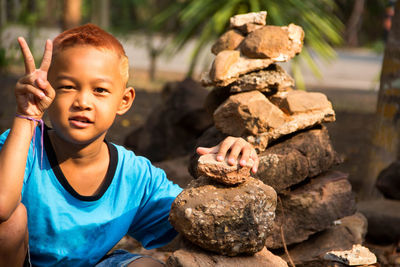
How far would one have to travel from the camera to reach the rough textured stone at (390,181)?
13.7 ft

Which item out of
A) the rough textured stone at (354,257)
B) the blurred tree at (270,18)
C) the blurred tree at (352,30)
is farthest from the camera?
the blurred tree at (352,30)

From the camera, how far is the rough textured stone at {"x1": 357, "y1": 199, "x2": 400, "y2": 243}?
3.87 meters

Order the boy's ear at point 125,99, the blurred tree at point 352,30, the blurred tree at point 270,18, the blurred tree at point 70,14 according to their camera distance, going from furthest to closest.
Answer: the blurred tree at point 352,30, the blurred tree at point 70,14, the blurred tree at point 270,18, the boy's ear at point 125,99

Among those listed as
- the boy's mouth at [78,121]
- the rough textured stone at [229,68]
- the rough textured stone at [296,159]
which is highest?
the rough textured stone at [229,68]

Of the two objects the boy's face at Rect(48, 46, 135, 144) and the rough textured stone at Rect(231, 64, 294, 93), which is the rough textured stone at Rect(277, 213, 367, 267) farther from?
the boy's face at Rect(48, 46, 135, 144)

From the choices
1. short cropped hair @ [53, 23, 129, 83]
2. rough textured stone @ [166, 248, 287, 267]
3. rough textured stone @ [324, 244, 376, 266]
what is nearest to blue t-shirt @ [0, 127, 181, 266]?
rough textured stone @ [166, 248, 287, 267]

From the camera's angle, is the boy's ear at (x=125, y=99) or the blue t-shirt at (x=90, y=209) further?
the boy's ear at (x=125, y=99)

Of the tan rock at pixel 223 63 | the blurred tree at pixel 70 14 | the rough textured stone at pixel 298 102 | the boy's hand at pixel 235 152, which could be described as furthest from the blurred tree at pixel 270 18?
the boy's hand at pixel 235 152

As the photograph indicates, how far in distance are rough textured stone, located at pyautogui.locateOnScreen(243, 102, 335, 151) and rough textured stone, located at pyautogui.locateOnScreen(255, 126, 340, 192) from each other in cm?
7

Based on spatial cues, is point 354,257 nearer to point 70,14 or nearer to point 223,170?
point 223,170

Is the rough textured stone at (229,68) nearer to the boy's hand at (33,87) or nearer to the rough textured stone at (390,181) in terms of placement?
the boy's hand at (33,87)

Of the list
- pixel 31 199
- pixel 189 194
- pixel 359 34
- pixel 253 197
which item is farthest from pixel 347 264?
pixel 359 34

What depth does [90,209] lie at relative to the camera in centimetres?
228

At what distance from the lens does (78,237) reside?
2262 millimetres
